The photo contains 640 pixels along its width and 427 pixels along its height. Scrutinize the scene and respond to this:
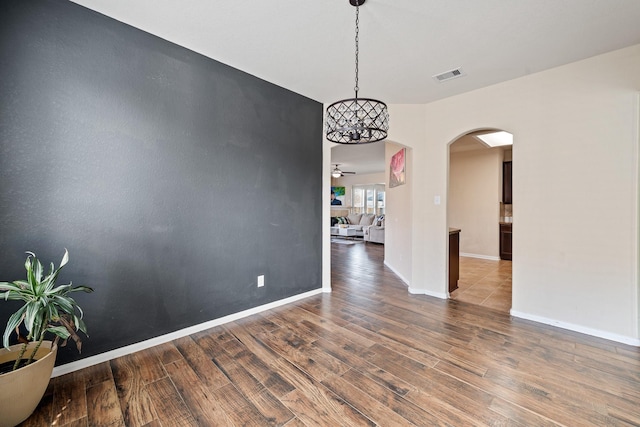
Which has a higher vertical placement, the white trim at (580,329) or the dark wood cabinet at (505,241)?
the dark wood cabinet at (505,241)

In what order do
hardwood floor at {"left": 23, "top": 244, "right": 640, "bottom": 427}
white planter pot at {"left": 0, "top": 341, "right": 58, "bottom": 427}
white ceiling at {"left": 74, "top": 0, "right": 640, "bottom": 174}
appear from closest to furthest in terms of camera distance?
1. white planter pot at {"left": 0, "top": 341, "right": 58, "bottom": 427}
2. hardwood floor at {"left": 23, "top": 244, "right": 640, "bottom": 427}
3. white ceiling at {"left": 74, "top": 0, "right": 640, "bottom": 174}

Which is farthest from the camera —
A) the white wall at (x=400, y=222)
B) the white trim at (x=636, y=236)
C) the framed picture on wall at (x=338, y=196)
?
the framed picture on wall at (x=338, y=196)

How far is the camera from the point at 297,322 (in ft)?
9.46

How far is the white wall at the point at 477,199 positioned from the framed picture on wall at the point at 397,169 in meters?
1.96

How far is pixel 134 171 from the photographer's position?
7.44 ft

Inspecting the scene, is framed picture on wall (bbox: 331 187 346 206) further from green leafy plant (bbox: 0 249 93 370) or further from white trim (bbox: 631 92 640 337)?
green leafy plant (bbox: 0 249 93 370)

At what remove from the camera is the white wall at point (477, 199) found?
6223mm

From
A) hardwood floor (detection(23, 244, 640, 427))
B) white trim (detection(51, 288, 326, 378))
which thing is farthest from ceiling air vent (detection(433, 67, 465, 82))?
white trim (detection(51, 288, 326, 378))

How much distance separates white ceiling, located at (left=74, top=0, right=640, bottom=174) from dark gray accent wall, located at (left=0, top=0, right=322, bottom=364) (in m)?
0.30

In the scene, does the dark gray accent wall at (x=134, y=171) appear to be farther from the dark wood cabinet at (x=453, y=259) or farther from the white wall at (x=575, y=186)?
the white wall at (x=575, y=186)

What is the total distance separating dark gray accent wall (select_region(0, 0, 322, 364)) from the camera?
6.08 feet

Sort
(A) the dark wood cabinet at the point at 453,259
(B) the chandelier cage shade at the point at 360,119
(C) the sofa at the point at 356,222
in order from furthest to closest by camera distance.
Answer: (C) the sofa at the point at 356,222, (A) the dark wood cabinet at the point at 453,259, (B) the chandelier cage shade at the point at 360,119

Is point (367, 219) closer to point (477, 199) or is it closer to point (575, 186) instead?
point (477, 199)

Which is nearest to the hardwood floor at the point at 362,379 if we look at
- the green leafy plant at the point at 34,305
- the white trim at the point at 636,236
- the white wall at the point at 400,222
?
the white trim at the point at 636,236
